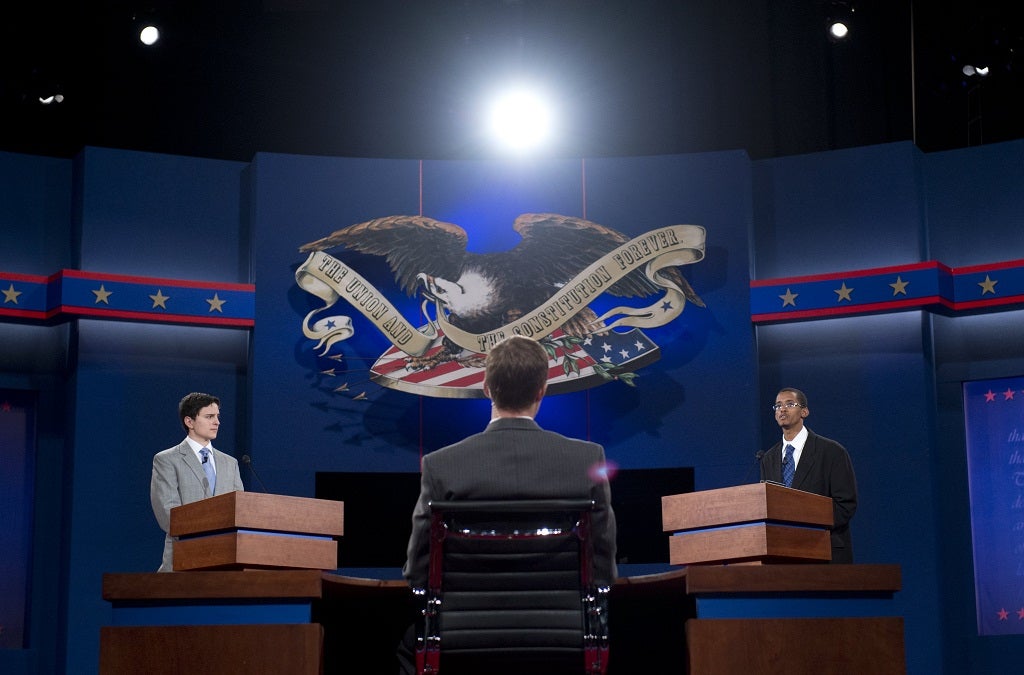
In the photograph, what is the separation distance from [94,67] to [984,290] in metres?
5.75

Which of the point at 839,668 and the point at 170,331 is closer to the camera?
the point at 839,668

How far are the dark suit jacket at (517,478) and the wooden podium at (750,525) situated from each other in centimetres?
92

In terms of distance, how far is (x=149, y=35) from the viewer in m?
7.34

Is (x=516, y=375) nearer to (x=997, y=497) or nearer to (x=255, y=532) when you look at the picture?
(x=255, y=532)

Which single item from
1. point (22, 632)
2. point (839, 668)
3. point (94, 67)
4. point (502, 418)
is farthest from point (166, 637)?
point (94, 67)

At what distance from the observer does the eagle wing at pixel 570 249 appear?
732cm

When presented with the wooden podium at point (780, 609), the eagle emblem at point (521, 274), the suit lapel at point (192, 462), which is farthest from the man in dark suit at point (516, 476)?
the eagle emblem at point (521, 274)

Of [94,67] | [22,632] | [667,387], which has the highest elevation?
[94,67]

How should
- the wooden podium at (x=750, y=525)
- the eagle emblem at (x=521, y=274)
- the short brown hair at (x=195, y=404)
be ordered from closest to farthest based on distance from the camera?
the wooden podium at (x=750, y=525) → the short brown hair at (x=195, y=404) → the eagle emblem at (x=521, y=274)

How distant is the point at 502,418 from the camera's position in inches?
106

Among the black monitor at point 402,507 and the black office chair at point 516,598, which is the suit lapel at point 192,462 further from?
the black office chair at point 516,598

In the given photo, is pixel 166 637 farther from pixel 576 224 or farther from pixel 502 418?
pixel 576 224

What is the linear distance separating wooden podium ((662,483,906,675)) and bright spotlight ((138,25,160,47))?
5301 mm

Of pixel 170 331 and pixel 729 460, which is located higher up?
pixel 170 331
